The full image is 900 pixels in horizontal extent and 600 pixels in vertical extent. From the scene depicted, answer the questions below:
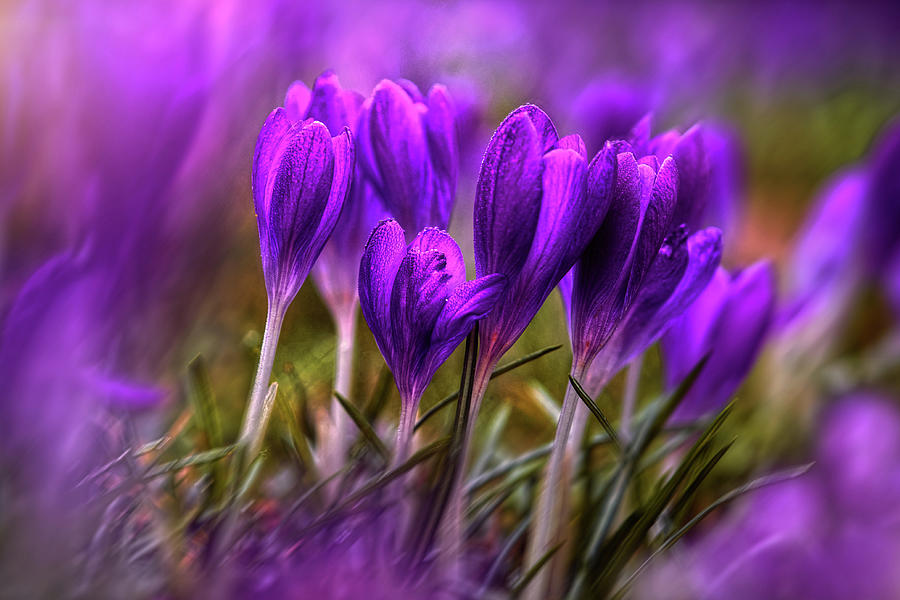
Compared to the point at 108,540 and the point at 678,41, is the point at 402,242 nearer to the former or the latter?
the point at 108,540

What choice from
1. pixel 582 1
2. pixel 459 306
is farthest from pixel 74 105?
pixel 582 1

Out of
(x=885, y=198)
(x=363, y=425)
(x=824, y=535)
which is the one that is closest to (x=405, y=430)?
(x=363, y=425)

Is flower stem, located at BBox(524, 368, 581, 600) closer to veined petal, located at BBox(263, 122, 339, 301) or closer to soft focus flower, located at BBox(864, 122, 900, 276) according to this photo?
veined petal, located at BBox(263, 122, 339, 301)

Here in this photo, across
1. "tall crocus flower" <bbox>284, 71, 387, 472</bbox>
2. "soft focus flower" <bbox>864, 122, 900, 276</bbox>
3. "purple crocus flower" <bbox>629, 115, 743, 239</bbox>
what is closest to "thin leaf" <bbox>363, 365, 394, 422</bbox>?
A: "tall crocus flower" <bbox>284, 71, 387, 472</bbox>

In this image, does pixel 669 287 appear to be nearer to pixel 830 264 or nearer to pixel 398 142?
pixel 398 142

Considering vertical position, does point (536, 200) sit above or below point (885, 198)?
above

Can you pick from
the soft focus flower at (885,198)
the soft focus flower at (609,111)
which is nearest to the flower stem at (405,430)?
the soft focus flower at (609,111)

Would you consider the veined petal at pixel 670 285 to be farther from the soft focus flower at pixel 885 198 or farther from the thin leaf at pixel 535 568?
the soft focus flower at pixel 885 198
